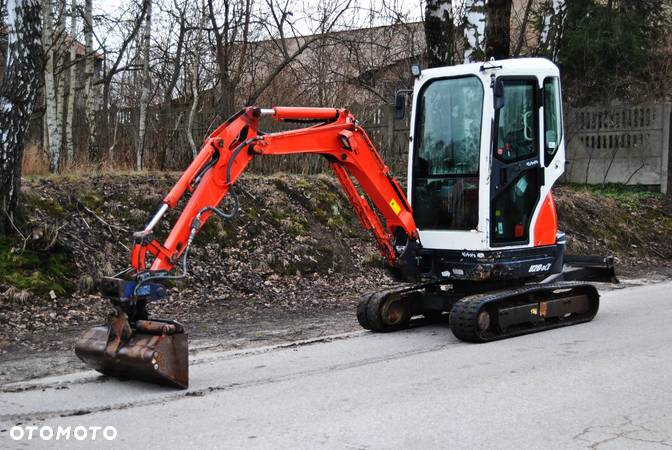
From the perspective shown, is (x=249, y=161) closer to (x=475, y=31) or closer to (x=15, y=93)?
(x=15, y=93)

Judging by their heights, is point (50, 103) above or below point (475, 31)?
below

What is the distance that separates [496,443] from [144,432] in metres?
2.47

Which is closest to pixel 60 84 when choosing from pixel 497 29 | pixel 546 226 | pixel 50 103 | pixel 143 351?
pixel 50 103

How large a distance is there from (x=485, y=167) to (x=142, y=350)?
451 cm

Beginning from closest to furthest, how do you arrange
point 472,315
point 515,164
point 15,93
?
point 472,315, point 515,164, point 15,93

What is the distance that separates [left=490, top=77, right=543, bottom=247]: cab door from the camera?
934cm

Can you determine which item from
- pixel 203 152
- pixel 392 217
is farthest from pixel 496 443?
pixel 392 217

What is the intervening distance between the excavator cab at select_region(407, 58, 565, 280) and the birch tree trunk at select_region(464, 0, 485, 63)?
5.32 metres

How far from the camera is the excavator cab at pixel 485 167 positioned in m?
9.30

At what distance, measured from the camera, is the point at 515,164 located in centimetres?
951

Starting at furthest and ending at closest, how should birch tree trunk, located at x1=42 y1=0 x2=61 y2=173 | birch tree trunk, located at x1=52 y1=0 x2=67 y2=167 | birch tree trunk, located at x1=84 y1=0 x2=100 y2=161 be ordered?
birch tree trunk, located at x1=84 y1=0 x2=100 y2=161, birch tree trunk, located at x1=52 y1=0 x2=67 y2=167, birch tree trunk, located at x1=42 y1=0 x2=61 y2=173

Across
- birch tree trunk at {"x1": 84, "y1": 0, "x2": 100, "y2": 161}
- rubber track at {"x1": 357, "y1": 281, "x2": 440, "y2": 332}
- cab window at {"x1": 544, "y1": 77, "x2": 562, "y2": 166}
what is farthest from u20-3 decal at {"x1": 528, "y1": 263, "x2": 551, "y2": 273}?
birch tree trunk at {"x1": 84, "y1": 0, "x2": 100, "y2": 161}

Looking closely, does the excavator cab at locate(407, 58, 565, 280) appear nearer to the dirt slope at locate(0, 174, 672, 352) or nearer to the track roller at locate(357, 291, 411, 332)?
the track roller at locate(357, 291, 411, 332)

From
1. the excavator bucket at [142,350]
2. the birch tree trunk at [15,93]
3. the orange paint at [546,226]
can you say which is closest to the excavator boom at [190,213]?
the excavator bucket at [142,350]
